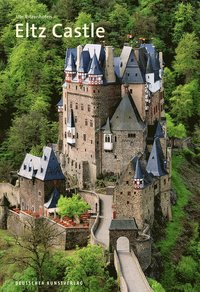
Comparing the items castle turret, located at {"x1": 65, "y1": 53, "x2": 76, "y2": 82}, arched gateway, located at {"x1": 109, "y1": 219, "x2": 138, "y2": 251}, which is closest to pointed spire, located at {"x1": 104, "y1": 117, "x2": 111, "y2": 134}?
castle turret, located at {"x1": 65, "y1": 53, "x2": 76, "y2": 82}

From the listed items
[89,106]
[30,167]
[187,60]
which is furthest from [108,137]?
[187,60]

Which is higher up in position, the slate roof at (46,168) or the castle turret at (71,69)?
the castle turret at (71,69)

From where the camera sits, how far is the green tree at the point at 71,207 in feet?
232

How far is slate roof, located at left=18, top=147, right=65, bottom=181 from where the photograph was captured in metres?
73.6

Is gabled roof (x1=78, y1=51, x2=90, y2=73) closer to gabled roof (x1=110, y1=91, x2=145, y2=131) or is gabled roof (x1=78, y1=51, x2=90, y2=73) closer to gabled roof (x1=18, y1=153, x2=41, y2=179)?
gabled roof (x1=110, y1=91, x2=145, y2=131)

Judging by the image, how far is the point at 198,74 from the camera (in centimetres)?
11775

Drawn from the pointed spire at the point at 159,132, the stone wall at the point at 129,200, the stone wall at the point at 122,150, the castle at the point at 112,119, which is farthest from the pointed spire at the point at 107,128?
the stone wall at the point at 129,200

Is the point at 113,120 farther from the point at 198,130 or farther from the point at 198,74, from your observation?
the point at 198,74

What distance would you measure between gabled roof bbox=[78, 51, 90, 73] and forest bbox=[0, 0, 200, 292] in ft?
51.6

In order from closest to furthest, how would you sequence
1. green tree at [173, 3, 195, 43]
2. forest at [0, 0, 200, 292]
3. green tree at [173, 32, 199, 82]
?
1. forest at [0, 0, 200, 292]
2. green tree at [173, 32, 199, 82]
3. green tree at [173, 3, 195, 43]

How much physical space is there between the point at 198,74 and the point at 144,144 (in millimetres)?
43383

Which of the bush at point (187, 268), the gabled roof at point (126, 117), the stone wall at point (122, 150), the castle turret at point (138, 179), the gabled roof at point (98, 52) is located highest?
the gabled roof at point (98, 52)

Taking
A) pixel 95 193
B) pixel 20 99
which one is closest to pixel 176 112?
pixel 20 99

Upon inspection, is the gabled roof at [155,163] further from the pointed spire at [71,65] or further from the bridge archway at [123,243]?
the bridge archway at [123,243]
